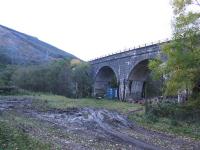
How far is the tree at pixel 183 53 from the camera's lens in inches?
901

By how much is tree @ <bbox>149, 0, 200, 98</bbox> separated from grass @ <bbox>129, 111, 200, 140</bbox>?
7.02 feet

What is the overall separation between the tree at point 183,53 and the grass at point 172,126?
2139 mm

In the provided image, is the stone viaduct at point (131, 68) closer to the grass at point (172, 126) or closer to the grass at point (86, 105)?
the grass at point (86, 105)

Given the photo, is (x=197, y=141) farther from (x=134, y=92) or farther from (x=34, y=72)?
(x=34, y=72)

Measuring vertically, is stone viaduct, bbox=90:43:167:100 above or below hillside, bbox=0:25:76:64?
below

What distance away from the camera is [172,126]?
79.2 feet

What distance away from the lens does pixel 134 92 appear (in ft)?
200

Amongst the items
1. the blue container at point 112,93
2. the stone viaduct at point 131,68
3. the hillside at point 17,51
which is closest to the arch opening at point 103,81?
the stone viaduct at point 131,68

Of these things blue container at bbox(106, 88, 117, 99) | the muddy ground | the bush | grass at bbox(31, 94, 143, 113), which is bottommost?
the muddy ground

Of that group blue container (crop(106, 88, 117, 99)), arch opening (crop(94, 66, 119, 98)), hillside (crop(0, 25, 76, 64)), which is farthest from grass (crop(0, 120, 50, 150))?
hillside (crop(0, 25, 76, 64))

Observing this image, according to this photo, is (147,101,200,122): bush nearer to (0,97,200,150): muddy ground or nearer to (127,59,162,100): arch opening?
(0,97,200,150): muddy ground

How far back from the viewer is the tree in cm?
2289

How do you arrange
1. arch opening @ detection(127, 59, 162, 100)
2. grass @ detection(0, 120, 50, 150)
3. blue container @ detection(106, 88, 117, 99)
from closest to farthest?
1. grass @ detection(0, 120, 50, 150)
2. arch opening @ detection(127, 59, 162, 100)
3. blue container @ detection(106, 88, 117, 99)

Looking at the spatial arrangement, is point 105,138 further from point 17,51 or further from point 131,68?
point 17,51
